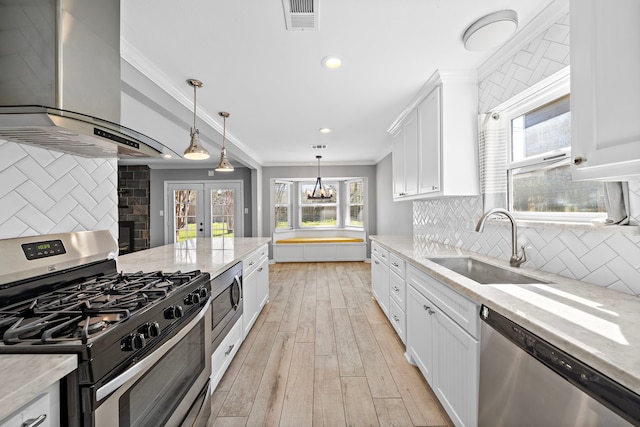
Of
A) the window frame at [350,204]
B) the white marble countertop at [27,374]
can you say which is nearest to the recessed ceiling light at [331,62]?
the white marble countertop at [27,374]

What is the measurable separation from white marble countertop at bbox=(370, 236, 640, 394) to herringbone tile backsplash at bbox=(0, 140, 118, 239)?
208 centimetres

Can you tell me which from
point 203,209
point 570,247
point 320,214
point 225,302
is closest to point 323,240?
point 320,214

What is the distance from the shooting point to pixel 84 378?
0.79 metres

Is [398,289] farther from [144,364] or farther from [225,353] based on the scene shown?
[144,364]

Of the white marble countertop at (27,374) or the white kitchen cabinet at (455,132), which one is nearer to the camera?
the white marble countertop at (27,374)

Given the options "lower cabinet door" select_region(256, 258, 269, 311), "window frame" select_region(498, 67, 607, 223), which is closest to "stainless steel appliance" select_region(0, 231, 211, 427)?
"lower cabinet door" select_region(256, 258, 269, 311)

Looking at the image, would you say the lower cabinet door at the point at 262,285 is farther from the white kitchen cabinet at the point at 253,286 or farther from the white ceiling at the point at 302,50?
the white ceiling at the point at 302,50

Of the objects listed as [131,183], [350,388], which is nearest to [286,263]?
[131,183]

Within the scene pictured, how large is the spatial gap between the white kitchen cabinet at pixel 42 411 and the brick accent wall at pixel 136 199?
286 inches

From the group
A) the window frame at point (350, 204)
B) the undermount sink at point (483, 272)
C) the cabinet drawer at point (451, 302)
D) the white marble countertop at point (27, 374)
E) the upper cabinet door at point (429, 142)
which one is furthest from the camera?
the window frame at point (350, 204)

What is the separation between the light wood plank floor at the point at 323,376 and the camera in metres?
1.73

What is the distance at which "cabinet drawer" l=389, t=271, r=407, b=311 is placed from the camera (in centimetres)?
244

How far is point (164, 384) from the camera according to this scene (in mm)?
1219

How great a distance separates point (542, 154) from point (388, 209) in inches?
155
